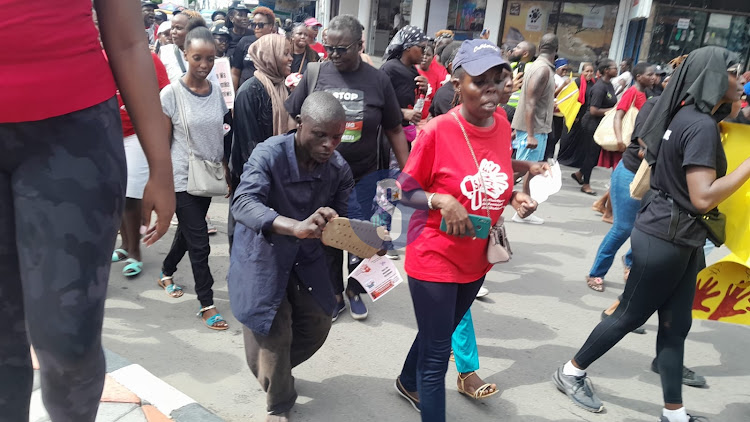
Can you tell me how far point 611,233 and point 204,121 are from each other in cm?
353

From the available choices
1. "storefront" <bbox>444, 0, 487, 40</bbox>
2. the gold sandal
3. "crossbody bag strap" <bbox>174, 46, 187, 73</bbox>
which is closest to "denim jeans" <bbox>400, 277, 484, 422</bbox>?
the gold sandal

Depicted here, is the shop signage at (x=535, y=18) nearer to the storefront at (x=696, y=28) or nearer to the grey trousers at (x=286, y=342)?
the storefront at (x=696, y=28)

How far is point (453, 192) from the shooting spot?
2717mm

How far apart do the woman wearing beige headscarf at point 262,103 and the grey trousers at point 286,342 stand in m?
1.91

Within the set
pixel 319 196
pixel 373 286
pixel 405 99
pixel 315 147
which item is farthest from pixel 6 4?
pixel 405 99

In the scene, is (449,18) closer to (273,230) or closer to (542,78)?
(542,78)

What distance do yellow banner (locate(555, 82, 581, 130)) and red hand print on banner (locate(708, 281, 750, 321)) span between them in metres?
6.47

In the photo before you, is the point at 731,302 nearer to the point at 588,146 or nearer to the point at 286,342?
the point at 286,342

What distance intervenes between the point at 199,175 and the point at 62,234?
9.22 feet

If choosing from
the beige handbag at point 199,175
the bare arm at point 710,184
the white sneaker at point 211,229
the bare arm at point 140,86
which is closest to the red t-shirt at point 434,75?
the white sneaker at point 211,229

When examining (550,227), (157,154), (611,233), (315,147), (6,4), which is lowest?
(550,227)

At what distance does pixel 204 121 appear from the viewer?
4270 mm

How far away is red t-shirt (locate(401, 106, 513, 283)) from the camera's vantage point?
2.71 meters

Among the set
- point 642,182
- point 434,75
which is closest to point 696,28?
point 434,75
